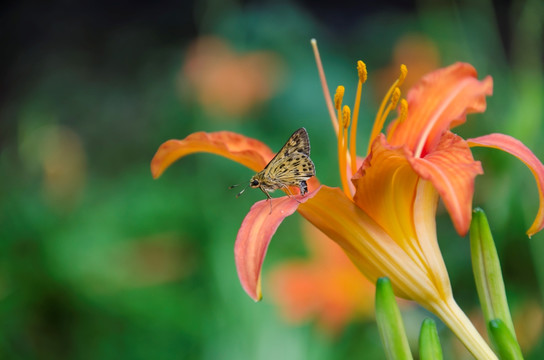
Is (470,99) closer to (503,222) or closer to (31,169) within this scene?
(503,222)

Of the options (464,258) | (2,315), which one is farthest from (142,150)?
(464,258)

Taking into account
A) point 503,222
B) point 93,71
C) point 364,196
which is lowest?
point 503,222

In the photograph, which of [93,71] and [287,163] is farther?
[93,71]

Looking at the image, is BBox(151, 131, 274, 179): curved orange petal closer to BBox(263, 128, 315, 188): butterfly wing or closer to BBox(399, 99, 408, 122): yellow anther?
BBox(263, 128, 315, 188): butterfly wing

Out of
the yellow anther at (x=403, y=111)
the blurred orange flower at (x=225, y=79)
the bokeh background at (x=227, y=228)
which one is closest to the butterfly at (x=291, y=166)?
the yellow anther at (x=403, y=111)

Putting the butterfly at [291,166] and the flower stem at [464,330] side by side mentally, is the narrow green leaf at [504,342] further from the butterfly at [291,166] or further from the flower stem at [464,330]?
the butterfly at [291,166]
